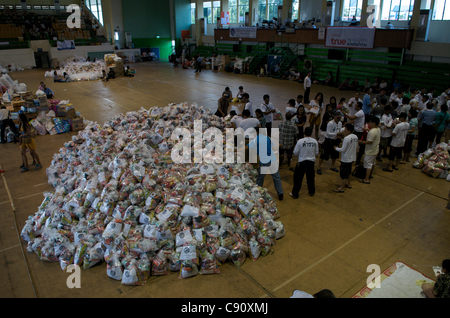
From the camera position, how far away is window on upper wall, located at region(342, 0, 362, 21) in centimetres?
1964

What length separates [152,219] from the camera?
4754mm

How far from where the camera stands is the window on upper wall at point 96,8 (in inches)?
1435

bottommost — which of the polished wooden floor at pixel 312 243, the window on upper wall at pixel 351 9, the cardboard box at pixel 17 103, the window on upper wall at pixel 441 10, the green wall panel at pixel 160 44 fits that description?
the polished wooden floor at pixel 312 243

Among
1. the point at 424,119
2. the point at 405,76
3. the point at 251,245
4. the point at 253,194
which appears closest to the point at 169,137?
the point at 253,194

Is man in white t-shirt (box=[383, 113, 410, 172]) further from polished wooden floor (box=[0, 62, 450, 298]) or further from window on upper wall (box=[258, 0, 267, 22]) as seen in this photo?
window on upper wall (box=[258, 0, 267, 22])

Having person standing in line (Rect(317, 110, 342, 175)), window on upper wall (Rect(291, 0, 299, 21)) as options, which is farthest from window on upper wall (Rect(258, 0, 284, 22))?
person standing in line (Rect(317, 110, 342, 175))

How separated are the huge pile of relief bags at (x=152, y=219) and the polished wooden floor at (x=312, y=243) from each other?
0.65ft

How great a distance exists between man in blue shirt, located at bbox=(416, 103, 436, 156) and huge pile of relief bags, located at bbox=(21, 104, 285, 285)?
528 centimetres

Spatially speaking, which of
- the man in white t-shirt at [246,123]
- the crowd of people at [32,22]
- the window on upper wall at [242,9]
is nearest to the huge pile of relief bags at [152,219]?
the man in white t-shirt at [246,123]

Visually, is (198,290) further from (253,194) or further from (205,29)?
(205,29)

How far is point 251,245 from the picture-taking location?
4.65m

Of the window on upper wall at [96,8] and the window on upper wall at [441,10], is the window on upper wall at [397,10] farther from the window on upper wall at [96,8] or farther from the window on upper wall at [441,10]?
the window on upper wall at [96,8]

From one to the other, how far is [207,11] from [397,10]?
68.0ft

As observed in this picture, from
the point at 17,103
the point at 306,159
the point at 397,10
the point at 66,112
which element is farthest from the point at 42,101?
the point at 397,10
